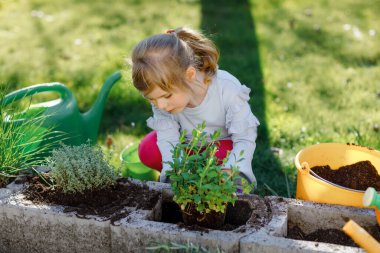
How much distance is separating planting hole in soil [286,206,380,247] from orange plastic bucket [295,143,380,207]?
8cm

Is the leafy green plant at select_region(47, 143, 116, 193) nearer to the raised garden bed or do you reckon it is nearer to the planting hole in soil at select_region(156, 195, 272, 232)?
the raised garden bed

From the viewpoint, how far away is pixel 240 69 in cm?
457

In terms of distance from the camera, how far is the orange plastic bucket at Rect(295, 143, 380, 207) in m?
2.39

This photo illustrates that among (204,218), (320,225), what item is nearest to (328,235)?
(320,225)

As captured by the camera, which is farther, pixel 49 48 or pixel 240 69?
pixel 49 48

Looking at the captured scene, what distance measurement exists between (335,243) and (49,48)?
3.52 m

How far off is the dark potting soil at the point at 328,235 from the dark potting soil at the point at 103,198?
0.58 m

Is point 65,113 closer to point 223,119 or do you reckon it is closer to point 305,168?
point 223,119

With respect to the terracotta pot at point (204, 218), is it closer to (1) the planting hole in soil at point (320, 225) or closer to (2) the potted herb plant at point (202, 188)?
(2) the potted herb plant at point (202, 188)

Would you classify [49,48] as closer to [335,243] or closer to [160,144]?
[160,144]

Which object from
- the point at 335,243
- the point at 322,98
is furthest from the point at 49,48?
the point at 335,243

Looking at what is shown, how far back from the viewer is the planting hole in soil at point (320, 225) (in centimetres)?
233

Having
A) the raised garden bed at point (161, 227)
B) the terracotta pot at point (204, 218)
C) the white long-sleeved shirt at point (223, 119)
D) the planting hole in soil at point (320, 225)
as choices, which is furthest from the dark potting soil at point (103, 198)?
the planting hole in soil at point (320, 225)

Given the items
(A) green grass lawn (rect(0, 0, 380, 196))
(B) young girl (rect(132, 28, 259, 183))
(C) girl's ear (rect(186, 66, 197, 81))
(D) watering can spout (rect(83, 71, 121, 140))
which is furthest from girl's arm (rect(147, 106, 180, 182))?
(D) watering can spout (rect(83, 71, 121, 140))
